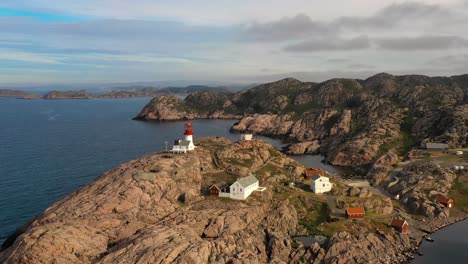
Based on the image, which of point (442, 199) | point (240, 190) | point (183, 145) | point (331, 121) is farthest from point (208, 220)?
point (331, 121)

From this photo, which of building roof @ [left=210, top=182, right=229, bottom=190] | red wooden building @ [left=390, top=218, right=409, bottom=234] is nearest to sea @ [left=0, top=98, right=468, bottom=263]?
red wooden building @ [left=390, top=218, right=409, bottom=234]

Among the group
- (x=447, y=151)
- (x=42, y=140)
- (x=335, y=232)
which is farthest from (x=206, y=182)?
(x=42, y=140)

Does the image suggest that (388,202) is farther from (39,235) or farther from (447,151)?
(39,235)

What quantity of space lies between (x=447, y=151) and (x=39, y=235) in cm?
12063

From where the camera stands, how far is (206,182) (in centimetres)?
8038

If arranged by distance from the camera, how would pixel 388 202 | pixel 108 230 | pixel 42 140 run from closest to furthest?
pixel 108 230 < pixel 388 202 < pixel 42 140

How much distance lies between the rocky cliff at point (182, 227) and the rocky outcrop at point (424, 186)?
721 inches

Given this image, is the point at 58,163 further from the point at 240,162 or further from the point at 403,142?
the point at 403,142

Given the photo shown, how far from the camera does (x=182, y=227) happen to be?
59469mm

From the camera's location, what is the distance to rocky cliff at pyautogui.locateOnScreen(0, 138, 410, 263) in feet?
171

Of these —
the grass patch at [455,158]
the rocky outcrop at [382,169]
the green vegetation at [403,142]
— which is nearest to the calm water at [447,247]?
the rocky outcrop at [382,169]

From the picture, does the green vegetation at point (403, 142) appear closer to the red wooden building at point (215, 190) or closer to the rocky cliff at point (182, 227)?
the rocky cliff at point (182, 227)

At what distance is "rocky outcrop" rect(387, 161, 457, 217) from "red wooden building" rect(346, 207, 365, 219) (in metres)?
18.6

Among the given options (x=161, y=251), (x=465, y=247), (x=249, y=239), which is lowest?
(x=465, y=247)
